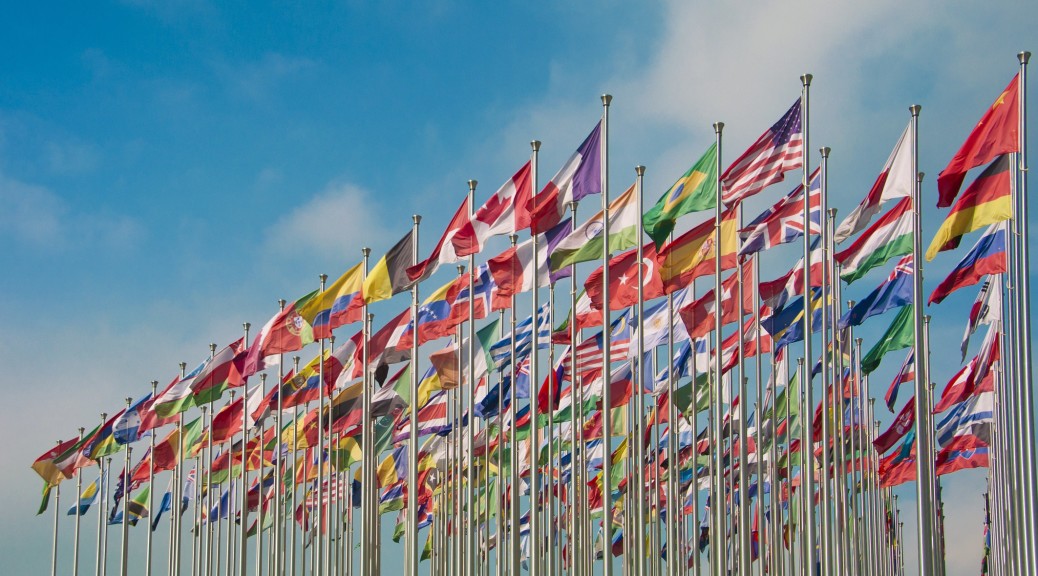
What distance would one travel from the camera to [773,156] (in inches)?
879

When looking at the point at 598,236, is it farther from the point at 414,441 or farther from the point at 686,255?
the point at 414,441

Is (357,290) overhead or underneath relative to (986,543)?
overhead

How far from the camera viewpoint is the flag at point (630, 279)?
25.0 meters

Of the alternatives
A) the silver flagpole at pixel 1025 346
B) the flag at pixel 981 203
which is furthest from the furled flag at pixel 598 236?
the silver flagpole at pixel 1025 346

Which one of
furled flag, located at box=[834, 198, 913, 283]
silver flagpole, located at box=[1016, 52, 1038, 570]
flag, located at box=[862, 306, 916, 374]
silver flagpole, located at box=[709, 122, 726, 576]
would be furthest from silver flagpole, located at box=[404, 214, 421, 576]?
silver flagpole, located at box=[1016, 52, 1038, 570]

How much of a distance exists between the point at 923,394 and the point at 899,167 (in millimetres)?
3507

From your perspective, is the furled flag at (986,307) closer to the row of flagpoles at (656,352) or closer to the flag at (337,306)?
the row of flagpoles at (656,352)

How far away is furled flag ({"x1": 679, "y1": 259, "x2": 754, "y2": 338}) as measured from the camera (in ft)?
86.1

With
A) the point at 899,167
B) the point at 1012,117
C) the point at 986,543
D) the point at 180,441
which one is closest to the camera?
the point at 1012,117

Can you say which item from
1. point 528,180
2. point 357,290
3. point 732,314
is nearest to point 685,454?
point 732,314

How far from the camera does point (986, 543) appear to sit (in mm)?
60344

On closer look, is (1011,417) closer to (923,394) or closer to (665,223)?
(923,394)

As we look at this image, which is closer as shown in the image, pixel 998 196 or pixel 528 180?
pixel 998 196

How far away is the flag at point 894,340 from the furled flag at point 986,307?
1112 millimetres
